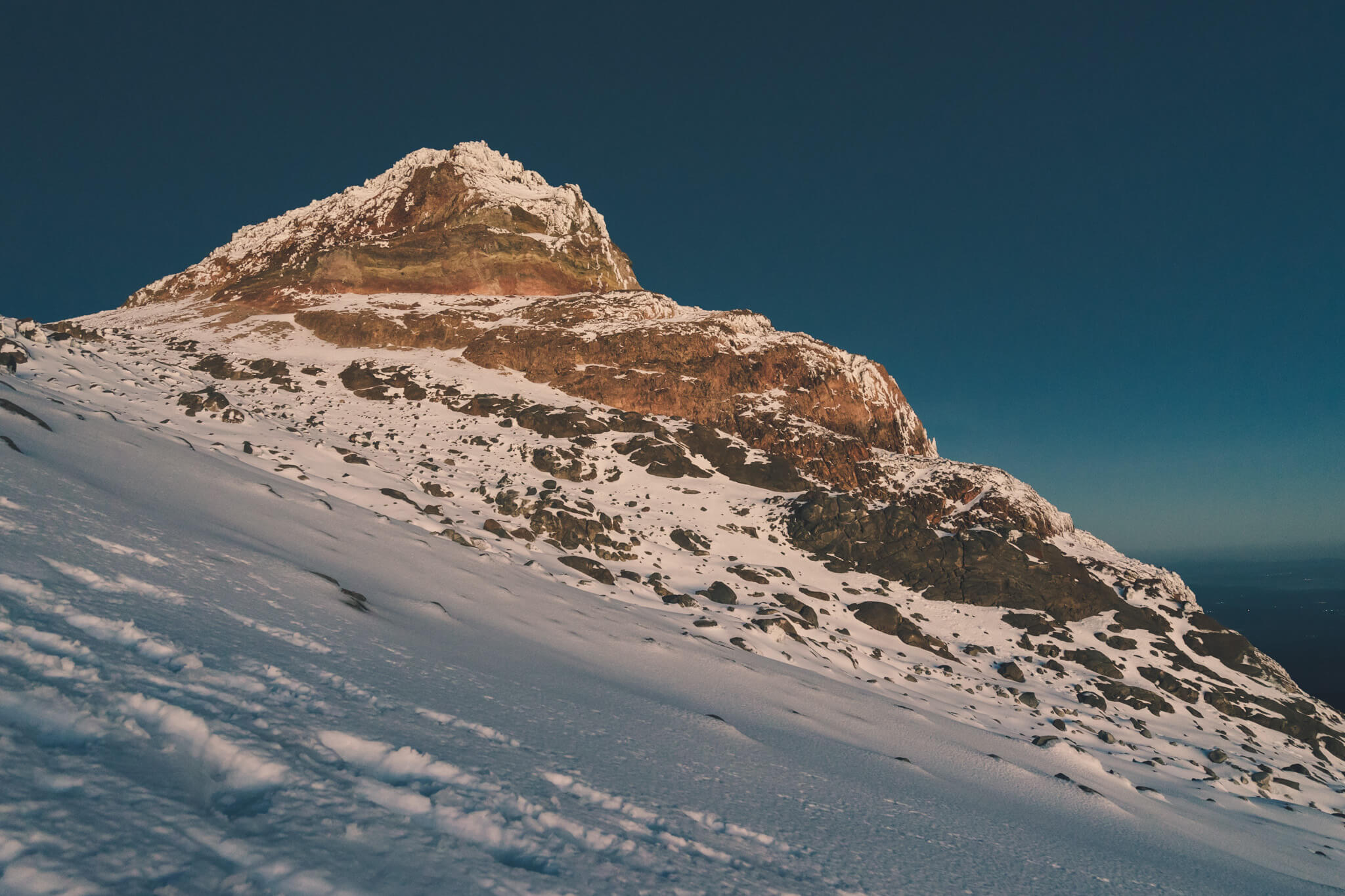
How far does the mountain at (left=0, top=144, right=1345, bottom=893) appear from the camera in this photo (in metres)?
2.65

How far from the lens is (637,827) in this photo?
3.35 m

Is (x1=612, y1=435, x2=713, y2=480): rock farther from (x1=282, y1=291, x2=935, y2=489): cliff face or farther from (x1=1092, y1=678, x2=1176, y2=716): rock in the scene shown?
(x1=1092, y1=678, x2=1176, y2=716): rock

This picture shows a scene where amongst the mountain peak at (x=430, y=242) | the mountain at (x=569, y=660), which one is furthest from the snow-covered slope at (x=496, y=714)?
the mountain peak at (x=430, y=242)

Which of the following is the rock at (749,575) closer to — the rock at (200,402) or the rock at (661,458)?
the rock at (661,458)

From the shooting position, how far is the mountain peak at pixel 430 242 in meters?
54.4

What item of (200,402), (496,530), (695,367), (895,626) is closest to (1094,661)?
(895,626)

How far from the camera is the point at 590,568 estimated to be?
18469 millimetres

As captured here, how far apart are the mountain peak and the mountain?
56.6 feet

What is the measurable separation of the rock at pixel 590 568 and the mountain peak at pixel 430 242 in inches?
1818

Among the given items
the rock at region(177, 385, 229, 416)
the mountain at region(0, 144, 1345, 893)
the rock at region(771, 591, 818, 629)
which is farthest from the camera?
the rock at region(177, 385, 229, 416)

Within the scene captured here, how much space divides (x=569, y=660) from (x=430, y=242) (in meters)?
60.4

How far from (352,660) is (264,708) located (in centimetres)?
148

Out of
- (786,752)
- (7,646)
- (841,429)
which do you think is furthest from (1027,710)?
(841,429)

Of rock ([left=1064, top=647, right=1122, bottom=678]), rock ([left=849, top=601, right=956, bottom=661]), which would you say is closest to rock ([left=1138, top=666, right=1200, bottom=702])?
rock ([left=1064, top=647, right=1122, bottom=678])
